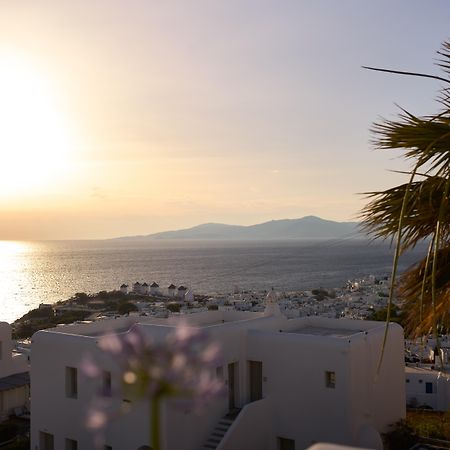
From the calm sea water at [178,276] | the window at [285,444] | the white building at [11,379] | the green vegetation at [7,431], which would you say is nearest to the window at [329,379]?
the window at [285,444]

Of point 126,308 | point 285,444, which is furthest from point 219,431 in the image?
point 126,308

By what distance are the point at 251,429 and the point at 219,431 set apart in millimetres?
751

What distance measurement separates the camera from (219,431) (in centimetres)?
1359

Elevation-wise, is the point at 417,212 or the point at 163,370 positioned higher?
the point at 417,212

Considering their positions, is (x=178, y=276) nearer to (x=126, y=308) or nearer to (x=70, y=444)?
(x=126, y=308)

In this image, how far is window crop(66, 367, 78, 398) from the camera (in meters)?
14.9

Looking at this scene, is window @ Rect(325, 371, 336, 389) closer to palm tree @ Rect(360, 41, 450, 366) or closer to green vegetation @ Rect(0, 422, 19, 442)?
palm tree @ Rect(360, 41, 450, 366)

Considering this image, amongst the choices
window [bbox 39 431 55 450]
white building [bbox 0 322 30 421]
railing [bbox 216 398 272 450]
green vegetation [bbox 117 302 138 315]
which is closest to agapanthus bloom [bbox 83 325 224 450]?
railing [bbox 216 398 272 450]

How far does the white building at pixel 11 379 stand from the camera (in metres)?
21.3

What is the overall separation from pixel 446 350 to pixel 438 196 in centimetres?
2935

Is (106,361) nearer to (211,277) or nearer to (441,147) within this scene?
(441,147)

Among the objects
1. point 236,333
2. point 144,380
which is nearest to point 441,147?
point 144,380

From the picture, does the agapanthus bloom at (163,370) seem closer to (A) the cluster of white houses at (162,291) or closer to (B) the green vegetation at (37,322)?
(B) the green vegetation at (37,322)

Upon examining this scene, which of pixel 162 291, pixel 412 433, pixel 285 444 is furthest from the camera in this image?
pixel 162 291
